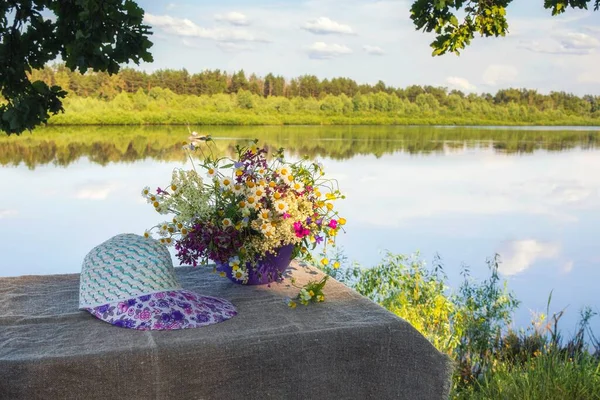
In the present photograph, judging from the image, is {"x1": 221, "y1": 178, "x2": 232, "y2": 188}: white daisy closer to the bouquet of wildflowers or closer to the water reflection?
the bouquet of wildflowers

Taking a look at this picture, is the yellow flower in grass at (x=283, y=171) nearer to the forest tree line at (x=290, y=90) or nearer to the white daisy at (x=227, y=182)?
the white daisy at (x=227, y=182)

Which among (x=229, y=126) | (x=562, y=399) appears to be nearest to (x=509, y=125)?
(x=229, y=126)

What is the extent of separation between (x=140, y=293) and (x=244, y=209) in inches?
19.2

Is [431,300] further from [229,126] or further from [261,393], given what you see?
[229,126]

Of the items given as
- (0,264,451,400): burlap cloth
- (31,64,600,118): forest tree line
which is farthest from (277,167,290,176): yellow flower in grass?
(31,64,600,118): forest tree line

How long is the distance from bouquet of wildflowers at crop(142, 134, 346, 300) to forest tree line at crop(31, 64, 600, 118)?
10.7m

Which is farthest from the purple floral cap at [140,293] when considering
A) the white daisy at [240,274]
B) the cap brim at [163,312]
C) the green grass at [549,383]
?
the green grass at [549,383]

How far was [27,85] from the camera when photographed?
129 inches

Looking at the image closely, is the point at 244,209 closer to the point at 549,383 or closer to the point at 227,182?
the point at 227,182

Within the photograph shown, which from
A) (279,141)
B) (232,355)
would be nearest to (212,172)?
(232,355)

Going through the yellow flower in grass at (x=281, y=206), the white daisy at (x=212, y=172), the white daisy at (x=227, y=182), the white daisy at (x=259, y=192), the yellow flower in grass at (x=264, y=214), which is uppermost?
the white daisy at (x=212, y=172)

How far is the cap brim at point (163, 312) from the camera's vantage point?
236cm

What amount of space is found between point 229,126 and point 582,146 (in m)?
9.37

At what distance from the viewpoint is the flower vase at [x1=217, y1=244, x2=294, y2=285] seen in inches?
111
